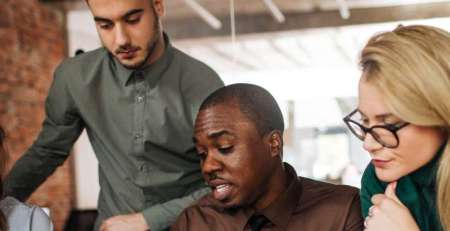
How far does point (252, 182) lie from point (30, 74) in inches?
159

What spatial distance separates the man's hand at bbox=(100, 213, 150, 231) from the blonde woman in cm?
60

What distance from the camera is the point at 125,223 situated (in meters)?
1.56

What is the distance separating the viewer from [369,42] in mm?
1355

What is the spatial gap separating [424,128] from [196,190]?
0.77 meters

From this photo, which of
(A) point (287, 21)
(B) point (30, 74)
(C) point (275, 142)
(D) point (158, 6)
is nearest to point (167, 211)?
(C) point (275, 142)

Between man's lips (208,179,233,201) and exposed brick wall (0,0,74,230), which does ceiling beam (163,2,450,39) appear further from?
man's lips (208,179,233,201)

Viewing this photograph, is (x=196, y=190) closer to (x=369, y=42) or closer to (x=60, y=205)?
(x=369, y=42)

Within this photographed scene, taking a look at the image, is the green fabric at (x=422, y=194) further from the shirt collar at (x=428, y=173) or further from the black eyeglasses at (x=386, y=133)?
the black eyeglasses at (x=386, y=133)

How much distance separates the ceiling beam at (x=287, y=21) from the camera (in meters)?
4.67

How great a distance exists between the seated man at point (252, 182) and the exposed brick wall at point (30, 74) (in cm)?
350

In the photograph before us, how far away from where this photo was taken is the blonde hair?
123 centimetres

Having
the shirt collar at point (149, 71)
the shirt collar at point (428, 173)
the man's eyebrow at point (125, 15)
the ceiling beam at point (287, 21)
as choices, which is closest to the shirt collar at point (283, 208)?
the shirt collar at point (428, 173)

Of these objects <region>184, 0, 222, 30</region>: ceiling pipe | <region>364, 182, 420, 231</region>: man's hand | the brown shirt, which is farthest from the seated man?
<region>184, 0, 222, 30</region>: ceiling pipe

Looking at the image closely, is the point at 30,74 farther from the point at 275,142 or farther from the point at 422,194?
the point at 422,194
